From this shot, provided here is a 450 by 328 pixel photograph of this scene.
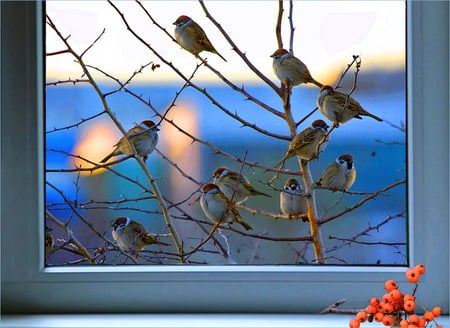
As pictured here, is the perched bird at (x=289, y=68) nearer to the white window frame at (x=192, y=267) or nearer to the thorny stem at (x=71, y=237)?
the white window frame at (x=192, y=267)

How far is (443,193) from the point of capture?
1392 mm

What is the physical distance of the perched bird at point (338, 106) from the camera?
56.5 inches

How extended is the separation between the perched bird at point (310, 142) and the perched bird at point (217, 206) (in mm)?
174

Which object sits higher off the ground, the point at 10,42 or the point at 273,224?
the point at 10,42

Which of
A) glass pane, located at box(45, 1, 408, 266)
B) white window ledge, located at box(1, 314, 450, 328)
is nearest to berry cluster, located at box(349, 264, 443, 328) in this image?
white window ledge, located at box(1, 314, 450, 328)

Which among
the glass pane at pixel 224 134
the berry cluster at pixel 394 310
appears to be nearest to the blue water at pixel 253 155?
the glass pane at pixel 224 134

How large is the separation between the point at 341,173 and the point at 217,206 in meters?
0.28

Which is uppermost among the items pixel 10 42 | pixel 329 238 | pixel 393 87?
pixel 10 42

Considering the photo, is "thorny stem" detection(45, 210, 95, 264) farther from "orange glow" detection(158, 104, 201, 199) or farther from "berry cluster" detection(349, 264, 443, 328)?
"berry cluster" detection(349, 264, 443, 328)

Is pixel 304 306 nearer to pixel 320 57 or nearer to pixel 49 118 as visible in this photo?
pixel 320 57

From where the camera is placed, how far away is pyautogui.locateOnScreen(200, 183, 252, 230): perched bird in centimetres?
147

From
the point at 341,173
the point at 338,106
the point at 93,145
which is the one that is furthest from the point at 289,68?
the point at 93,145

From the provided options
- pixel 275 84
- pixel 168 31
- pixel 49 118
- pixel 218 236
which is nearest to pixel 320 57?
pixel 275 84

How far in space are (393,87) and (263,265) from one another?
48cm
